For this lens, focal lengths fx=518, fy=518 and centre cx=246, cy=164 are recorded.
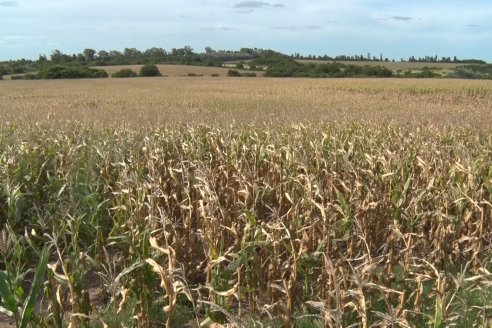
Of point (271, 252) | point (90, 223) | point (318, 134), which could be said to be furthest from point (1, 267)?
point (318, 134)

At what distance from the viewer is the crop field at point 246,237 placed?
119 inches

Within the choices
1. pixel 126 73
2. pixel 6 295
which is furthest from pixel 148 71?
pixel 6 295

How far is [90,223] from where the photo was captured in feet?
15.1

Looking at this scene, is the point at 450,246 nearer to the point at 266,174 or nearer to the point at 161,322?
the point at 266,174

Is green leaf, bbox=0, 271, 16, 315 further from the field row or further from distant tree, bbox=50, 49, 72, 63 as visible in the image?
distant tree, bbox=50, 49, 72, 63

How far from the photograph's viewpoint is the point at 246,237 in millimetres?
3688

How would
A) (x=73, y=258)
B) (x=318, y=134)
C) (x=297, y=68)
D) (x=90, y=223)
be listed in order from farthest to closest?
1. (x=297, y=68)
2. (x=318, y=134)
3. (x=90, y=223)
4. (x=73, y=258)

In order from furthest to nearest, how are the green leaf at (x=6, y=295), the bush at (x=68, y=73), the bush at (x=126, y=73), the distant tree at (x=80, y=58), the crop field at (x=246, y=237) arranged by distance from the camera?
1. the distant tree at (x=80, y=58)
2. the bush at (x=126, y=73)
3. the bush at (x=68, y=73)
4. the crop field at (x=246, y=237)
5. the green leaf at (x=6, y=295)

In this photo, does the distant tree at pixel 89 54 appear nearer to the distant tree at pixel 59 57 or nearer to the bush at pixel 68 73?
the distant tree at pixel 59 57

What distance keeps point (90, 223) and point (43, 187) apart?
53.8 inches

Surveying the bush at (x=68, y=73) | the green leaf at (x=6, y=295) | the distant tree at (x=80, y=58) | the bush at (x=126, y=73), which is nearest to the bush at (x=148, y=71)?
the bush at (x=126, y=73)

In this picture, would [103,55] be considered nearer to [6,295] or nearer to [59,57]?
[59,57]

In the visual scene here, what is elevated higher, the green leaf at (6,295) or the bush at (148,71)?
the bush at (148,71)

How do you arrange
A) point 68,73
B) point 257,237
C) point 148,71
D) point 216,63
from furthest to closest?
point 216,63 → point 148,71 → point 68,73 → point 257,237
